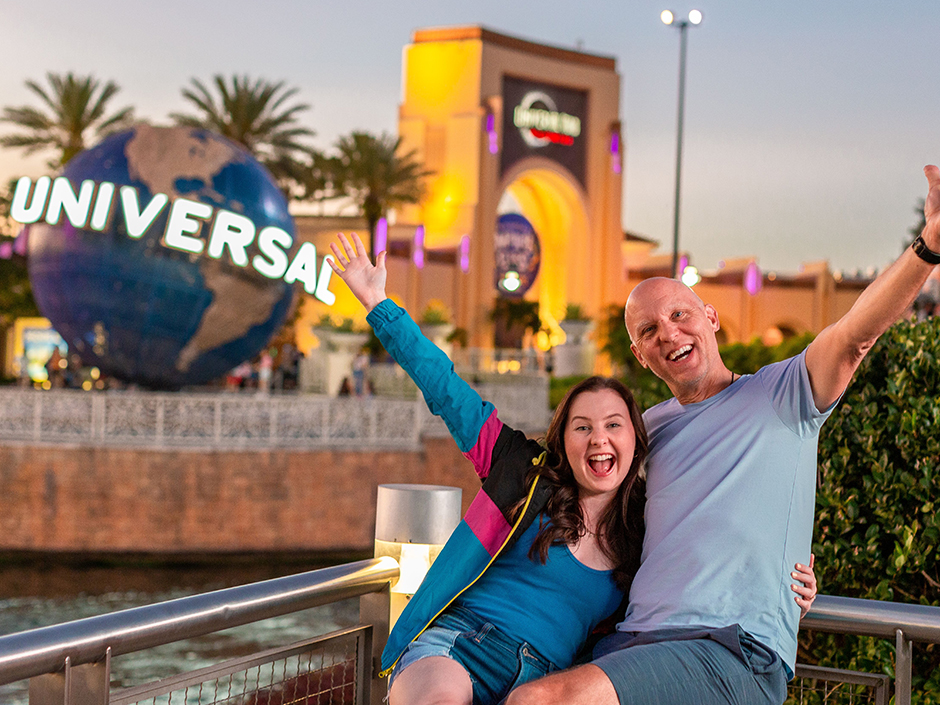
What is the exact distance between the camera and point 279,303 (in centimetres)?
1730

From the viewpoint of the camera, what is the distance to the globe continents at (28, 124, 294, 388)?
1574 cm

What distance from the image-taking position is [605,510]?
268 cm

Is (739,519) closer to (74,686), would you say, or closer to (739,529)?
(739,529)

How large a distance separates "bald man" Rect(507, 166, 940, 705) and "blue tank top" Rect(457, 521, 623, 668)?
0.09 m

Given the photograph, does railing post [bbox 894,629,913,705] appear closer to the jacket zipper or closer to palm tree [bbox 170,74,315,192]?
the jacket zipper

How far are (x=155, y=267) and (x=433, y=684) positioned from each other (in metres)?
14.4

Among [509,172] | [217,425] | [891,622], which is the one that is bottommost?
[217,425]

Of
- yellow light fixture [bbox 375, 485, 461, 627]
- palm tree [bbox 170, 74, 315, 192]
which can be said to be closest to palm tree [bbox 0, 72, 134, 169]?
palm tree [bbox 170, 74, 315, 192]

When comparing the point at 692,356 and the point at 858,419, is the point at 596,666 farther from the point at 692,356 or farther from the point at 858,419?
the point at 858,419

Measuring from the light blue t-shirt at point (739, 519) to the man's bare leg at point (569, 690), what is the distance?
0.27m

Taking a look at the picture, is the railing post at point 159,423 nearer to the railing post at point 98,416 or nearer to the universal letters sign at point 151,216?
the railing post at point 98,416

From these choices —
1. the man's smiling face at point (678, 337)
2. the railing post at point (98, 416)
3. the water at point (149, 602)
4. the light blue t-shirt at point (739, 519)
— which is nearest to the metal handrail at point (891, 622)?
the light blue t-shirt at point (739, 519)

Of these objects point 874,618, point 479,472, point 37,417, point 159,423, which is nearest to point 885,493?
point 874,618

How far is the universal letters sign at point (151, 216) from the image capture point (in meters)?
15.7
